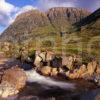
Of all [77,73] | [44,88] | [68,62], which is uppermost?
[68,62]

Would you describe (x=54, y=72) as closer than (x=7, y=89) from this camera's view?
No

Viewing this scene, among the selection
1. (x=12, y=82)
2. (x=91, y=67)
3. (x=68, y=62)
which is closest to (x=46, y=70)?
(x=68, y=62)

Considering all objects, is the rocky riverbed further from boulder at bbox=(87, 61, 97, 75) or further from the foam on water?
boulder at bbox=(87, 61, 97, 75)

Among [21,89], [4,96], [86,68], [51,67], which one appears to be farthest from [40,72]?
[4,96]

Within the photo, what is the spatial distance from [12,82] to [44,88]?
9.02 metres

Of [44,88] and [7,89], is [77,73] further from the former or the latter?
[7,89]

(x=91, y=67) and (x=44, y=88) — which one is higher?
(x=91, y=67)

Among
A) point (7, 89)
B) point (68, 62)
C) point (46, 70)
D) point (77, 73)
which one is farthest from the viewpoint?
point (68, 62)

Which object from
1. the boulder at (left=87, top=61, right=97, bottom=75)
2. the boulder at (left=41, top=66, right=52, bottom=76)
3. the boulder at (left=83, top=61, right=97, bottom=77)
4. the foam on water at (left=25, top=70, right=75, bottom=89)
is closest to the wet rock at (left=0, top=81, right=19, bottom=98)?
the foam on water at (left=25, top=70, right=75, bottom=89)

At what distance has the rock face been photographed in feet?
197

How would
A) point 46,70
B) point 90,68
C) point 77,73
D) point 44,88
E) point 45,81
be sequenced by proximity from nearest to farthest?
point 44,88, point 45,81, point 77,73, point 90,68, point 46,70

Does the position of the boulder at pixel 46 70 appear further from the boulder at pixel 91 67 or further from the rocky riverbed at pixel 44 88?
the boulder at pixel 91 67

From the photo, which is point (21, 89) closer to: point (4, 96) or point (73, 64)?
point (4, 96)

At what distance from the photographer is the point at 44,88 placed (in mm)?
67875
